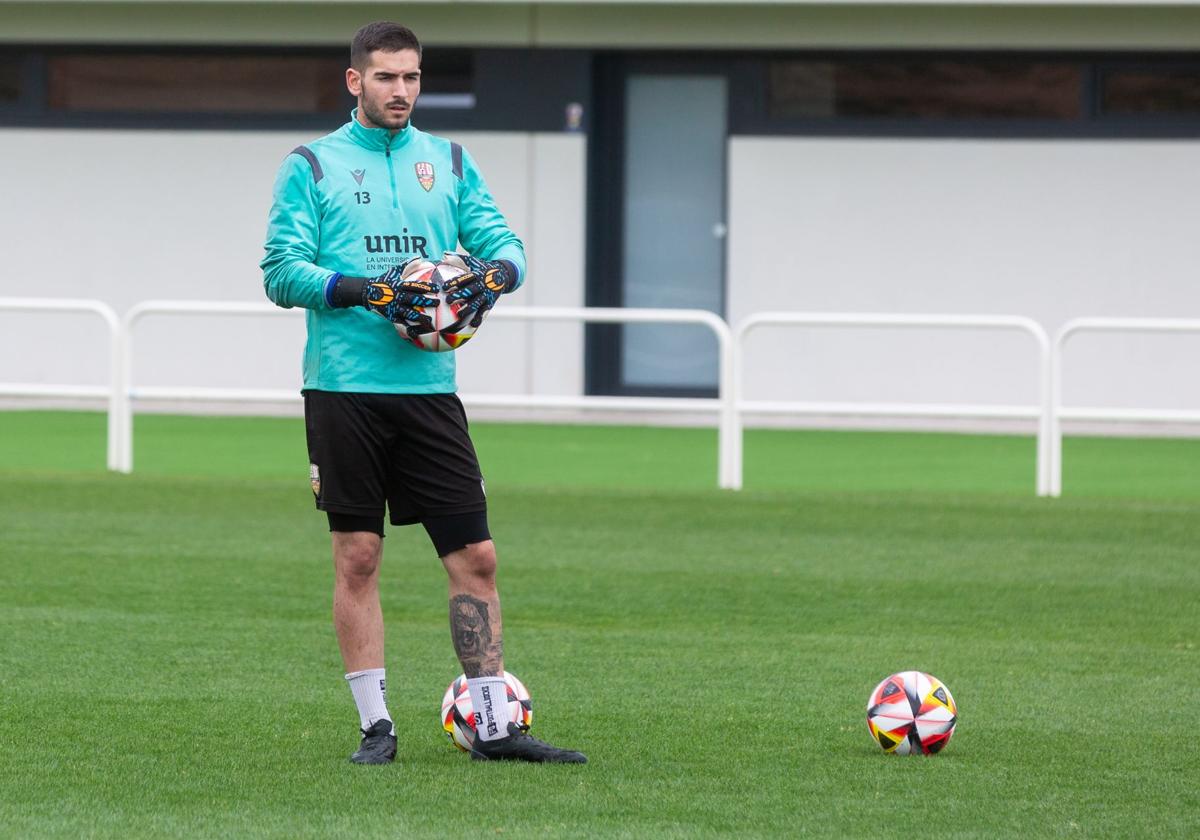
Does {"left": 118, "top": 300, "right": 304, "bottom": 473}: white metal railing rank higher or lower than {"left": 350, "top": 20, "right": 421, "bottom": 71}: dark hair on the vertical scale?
lower

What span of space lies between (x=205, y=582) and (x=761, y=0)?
9.29 meters

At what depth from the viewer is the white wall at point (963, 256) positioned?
16688mm

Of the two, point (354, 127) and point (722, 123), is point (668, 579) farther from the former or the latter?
point (722, 123)

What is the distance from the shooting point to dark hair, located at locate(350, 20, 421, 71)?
5355mm

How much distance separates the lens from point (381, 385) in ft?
17.9

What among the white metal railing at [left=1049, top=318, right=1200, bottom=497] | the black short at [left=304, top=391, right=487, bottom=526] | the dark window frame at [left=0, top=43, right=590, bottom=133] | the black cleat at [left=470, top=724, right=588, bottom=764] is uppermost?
the dark window frame at [left=0, top=43, right=590, bottom=133]

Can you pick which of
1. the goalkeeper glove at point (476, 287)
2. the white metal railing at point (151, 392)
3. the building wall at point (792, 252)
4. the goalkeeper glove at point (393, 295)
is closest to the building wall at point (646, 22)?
the building wall at point (792, 252)

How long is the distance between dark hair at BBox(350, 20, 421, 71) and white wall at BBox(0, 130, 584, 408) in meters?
11.9

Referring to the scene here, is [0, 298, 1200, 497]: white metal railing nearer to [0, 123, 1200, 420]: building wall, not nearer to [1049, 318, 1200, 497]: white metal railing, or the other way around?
[1049, 318, 1200, 497]: white metal railing

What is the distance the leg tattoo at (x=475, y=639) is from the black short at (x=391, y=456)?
0.26 metres

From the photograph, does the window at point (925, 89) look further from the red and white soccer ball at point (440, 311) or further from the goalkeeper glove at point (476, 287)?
the red and white soccer ball at point (440, 311)

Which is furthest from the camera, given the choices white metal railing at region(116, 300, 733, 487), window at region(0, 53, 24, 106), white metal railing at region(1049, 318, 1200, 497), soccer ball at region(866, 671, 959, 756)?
window at region(0, 53, 24, 106)

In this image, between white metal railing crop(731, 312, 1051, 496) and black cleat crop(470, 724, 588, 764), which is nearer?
black cleat crop(470, 724, 588, 764)

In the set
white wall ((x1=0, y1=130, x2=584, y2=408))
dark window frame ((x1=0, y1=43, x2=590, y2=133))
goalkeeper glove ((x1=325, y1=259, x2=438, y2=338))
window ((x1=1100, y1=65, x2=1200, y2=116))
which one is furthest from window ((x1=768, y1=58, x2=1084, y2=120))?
goalkeeper glove ((x1=325, y1=259, x2=438, y2=338))
